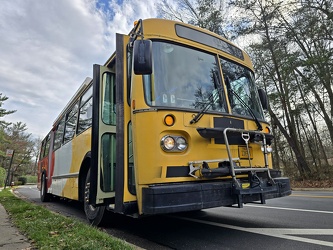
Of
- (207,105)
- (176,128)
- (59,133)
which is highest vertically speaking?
(59,133)

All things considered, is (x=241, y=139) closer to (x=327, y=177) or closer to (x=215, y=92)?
(x=215, y=92)

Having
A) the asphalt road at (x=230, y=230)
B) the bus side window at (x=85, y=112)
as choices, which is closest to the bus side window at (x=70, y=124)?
the bus side window at (x=85, y=112)

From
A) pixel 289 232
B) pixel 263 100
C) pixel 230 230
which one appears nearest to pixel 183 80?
pixel 263 100

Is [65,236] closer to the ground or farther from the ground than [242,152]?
closer to the ground

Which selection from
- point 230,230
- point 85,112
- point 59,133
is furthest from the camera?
point 59,133

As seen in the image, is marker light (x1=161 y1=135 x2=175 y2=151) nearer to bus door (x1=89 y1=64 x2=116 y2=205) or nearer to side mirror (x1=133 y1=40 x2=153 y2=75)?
side mirror (x1=133 y1=40 x2=153 y2=75)

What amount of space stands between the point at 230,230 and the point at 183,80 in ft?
7.89

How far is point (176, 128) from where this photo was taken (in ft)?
11.2

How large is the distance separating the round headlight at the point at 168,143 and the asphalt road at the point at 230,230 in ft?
4.16

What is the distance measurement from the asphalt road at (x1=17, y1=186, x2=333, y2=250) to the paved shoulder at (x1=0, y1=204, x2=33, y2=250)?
1.26 meters

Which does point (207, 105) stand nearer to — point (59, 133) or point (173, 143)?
point (173, 143)

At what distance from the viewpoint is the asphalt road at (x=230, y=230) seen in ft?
10.9

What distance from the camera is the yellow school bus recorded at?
327cm

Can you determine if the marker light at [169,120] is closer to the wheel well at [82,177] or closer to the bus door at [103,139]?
the bus door at [103,139]
